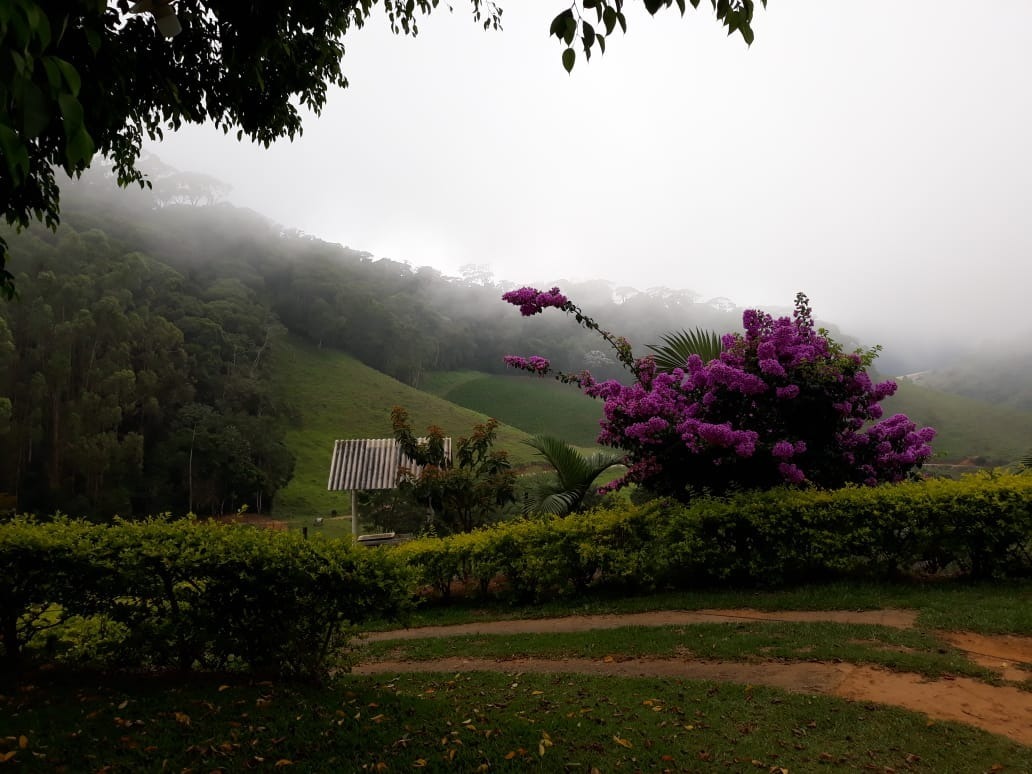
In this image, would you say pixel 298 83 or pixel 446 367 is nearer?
pixel 298 83

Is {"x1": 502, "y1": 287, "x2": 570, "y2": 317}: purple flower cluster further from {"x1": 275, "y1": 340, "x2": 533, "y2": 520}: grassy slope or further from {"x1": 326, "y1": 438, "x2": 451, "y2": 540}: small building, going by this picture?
{"x1": 275, "y1": 340, "x2": 533, "y2": 520}: grassy slope

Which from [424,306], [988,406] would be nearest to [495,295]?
[424,306]

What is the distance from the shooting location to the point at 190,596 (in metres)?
5.23

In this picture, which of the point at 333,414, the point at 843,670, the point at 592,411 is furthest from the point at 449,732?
the point at 592,411

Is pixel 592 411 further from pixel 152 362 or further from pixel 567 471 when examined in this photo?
pixel 567 471

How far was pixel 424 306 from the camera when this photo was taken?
102m

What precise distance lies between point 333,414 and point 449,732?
56781 mm

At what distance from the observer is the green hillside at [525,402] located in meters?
74.8

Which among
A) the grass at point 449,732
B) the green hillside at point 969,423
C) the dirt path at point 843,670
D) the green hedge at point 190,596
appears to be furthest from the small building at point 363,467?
the green hillside at point 969,423

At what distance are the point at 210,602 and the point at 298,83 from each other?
15.5ft

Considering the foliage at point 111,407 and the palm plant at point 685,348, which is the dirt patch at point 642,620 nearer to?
the palm plant at point 685,348

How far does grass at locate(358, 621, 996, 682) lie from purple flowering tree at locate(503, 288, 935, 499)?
2280 millimetres

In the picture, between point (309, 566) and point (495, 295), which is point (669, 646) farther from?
point (495, 295)

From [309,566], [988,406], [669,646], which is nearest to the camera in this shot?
[309,566]
